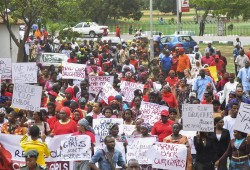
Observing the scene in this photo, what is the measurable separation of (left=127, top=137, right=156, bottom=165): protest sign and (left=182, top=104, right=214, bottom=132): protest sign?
0.62m

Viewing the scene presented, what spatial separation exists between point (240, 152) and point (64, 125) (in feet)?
10.1

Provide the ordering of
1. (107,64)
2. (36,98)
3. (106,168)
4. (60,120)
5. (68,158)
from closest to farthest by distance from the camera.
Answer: (106,168) < (68,158) < (60,120) < (36,98) < (107,64)

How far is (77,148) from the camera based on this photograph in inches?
499

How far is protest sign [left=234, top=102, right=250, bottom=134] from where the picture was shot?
1221cm

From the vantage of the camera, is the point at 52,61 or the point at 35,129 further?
the point at 52,61

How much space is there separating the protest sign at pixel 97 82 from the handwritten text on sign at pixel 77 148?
6.62m

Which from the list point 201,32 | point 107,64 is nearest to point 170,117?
point 107,64

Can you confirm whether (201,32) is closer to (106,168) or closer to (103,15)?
(103,15)

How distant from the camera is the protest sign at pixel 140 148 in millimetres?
13203

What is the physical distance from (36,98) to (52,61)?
1607 centimetres

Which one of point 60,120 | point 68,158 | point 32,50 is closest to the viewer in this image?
point 68,158

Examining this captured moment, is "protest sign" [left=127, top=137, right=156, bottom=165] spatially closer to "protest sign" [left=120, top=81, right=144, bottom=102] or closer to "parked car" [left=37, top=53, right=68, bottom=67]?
"protest sign" [left=120, top=81, right=144, bottom=102]

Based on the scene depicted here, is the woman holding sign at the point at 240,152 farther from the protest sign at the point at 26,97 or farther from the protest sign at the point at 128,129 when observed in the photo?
the protest sign at the point at 26,97

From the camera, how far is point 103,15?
67750mm
